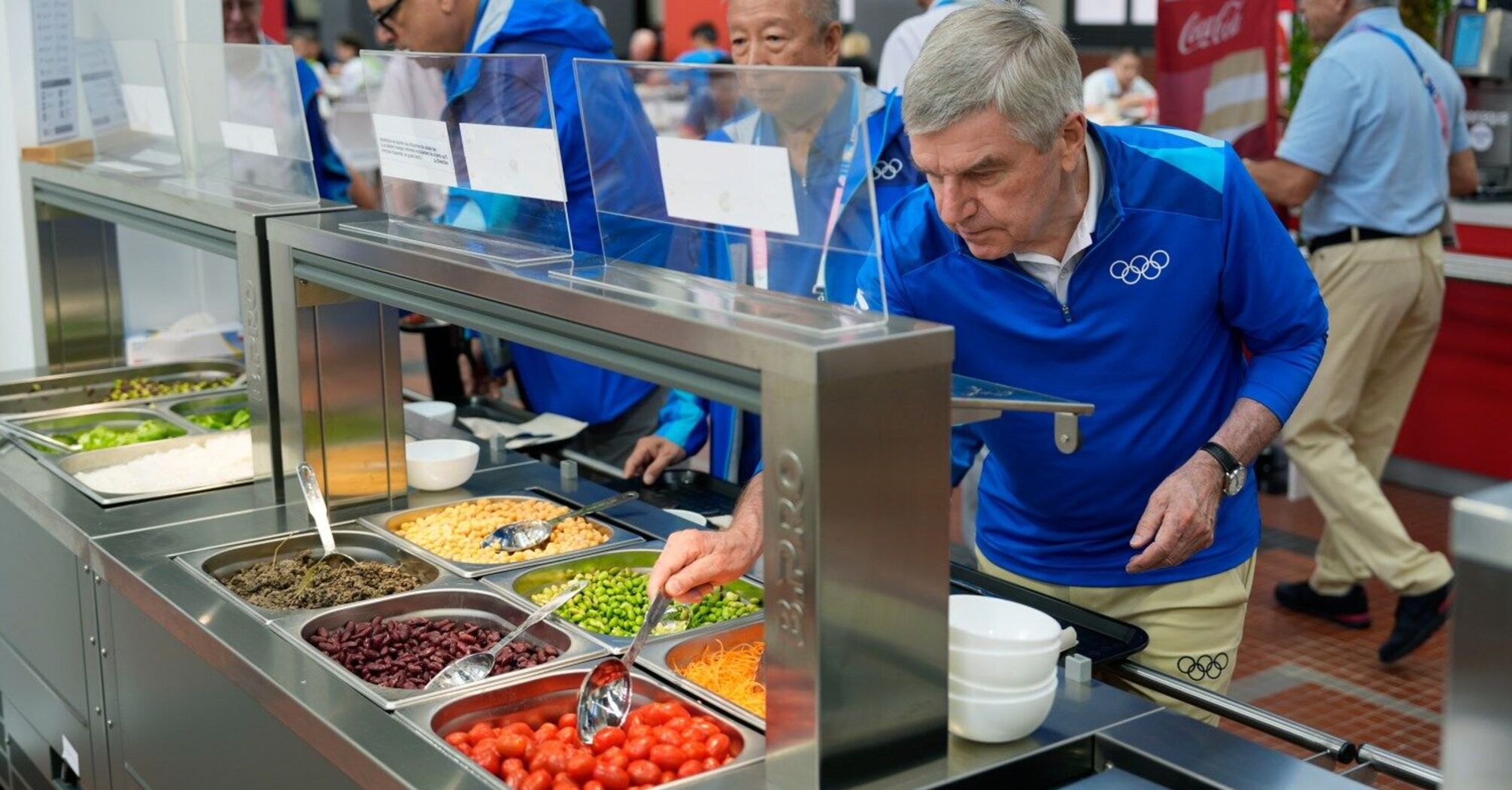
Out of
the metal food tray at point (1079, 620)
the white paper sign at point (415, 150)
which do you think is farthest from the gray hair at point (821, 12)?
the metal food tray at point (1079, 620)

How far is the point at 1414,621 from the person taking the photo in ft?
14.4

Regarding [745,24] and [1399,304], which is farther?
[1399,304]

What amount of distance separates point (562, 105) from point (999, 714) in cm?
215

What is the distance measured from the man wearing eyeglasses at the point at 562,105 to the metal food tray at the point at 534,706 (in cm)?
142

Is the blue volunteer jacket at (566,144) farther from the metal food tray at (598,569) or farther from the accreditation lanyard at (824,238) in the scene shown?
the accreditation lanyard at (824,238)

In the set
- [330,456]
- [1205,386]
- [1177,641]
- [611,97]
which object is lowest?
[1177,641]

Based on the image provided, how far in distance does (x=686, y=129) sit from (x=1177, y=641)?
1119 mm

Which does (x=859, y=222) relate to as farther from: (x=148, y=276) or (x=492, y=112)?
(x=148, y=276)

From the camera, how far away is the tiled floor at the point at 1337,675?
3.83m

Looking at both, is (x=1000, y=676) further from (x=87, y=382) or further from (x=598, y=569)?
(x=87, y=382)

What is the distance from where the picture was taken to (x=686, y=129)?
5.87 ft

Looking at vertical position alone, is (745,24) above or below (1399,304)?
above

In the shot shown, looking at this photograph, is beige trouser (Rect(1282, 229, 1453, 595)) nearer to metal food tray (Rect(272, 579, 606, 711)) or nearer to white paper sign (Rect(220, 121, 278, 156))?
metal food tray (Rect(272, 579, 606, 711))

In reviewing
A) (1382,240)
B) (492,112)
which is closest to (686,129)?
(492,112)
